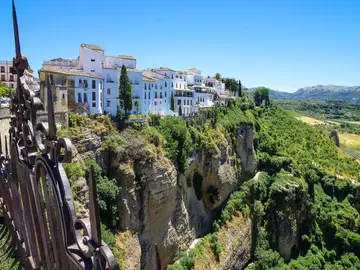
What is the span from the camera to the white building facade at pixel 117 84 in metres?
27.5

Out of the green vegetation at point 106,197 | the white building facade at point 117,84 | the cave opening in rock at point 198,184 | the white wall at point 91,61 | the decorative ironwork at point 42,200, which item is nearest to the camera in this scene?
the decorative ironwork at point 42,200

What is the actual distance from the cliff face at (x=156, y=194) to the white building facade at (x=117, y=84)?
18.2 ft

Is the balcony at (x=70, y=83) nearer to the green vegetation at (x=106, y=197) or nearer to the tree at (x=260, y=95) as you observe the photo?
the green vegetation at (x=106, y=197)

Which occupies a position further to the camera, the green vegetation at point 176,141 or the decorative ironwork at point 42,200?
the green vegetation at point 176,141

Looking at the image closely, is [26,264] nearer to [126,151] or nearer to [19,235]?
[19,235]

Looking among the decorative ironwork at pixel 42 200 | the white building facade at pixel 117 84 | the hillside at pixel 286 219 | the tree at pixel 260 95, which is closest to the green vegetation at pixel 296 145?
the hillside at pixel 286 219

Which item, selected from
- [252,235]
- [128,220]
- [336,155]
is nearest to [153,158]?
[128,220]

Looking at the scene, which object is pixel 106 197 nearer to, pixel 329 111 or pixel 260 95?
pixel 260 95

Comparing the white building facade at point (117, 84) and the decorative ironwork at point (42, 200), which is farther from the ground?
the white building facade at point (117, 84)

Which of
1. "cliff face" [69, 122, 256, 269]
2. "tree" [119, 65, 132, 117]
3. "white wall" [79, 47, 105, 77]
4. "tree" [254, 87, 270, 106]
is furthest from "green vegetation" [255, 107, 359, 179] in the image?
"white wall" [79, 47, 105, 77]

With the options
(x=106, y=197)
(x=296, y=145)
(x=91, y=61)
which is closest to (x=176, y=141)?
(x=106, y=197)

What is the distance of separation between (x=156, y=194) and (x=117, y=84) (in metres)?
12.9

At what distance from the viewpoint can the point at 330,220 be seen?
136 feet

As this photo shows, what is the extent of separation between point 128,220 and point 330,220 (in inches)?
1224
